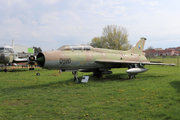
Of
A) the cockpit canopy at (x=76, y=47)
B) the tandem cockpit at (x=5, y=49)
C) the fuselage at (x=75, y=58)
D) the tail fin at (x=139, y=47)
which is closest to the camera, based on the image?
the fuselage at (x=75, y=58)

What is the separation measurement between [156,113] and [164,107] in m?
0.83

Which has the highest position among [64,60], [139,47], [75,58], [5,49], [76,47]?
[5,49]

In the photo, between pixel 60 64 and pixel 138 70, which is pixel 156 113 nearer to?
pixel 60 64

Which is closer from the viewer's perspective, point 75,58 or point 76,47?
point 75,58

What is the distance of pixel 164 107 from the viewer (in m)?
5.25

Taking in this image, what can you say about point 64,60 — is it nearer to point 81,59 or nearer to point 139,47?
point 81,59

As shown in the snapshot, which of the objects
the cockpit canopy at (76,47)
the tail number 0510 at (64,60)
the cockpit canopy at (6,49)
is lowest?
the tail number 0510 at (64,60)

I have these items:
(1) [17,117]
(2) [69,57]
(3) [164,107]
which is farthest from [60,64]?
(3) [164,107]

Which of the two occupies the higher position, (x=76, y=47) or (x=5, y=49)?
(x=5, y=49)

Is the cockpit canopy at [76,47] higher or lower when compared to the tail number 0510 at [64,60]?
higher

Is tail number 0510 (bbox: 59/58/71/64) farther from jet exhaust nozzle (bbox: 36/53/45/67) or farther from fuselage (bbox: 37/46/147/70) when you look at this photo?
jet exhaust nozzle (bbox: 36/53/45/67)

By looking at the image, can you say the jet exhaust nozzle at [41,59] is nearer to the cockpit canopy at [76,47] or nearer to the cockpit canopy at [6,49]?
the cockpit canopy at [76,47]

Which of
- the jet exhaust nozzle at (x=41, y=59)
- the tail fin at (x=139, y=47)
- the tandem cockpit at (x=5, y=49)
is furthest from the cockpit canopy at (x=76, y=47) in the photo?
the tandem cockpit at (x=5, y=49)

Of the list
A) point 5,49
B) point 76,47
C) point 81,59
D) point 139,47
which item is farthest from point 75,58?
point 5,49
